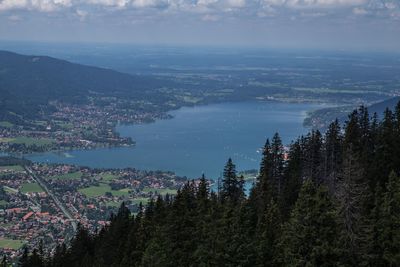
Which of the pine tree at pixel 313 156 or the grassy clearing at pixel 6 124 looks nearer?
the pine tree at pixel 313 156

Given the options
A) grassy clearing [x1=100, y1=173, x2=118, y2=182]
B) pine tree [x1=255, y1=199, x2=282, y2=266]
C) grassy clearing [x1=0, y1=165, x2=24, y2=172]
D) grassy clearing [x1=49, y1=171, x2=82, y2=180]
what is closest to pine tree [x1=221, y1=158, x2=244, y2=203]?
pine tree [x1=255, y1=199, x2=282, y2=266]

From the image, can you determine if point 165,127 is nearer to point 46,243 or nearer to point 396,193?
point 46,243

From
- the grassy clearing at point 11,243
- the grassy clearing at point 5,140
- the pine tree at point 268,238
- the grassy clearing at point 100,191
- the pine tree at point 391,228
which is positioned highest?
the pine tree at point 391,228

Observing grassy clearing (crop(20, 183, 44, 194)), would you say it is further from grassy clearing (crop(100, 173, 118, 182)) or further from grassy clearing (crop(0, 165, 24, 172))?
grassy clearing (crop(0, 165, 24, 172))

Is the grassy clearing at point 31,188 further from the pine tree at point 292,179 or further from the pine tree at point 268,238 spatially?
the pine tree at point 268,238

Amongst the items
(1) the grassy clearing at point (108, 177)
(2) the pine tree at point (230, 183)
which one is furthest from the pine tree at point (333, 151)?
(1) the grassy clearing at point (108, 177)

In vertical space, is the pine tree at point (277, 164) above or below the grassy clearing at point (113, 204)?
above

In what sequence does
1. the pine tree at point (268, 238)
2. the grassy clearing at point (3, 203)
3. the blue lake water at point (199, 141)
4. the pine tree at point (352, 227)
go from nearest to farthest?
the pine tree at point (352, 227), the pine tree at point (268, 238), the grassy clearing at point (3, 203), the blue lake water at point (199, 141)

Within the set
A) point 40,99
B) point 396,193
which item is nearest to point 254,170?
point 396,193
